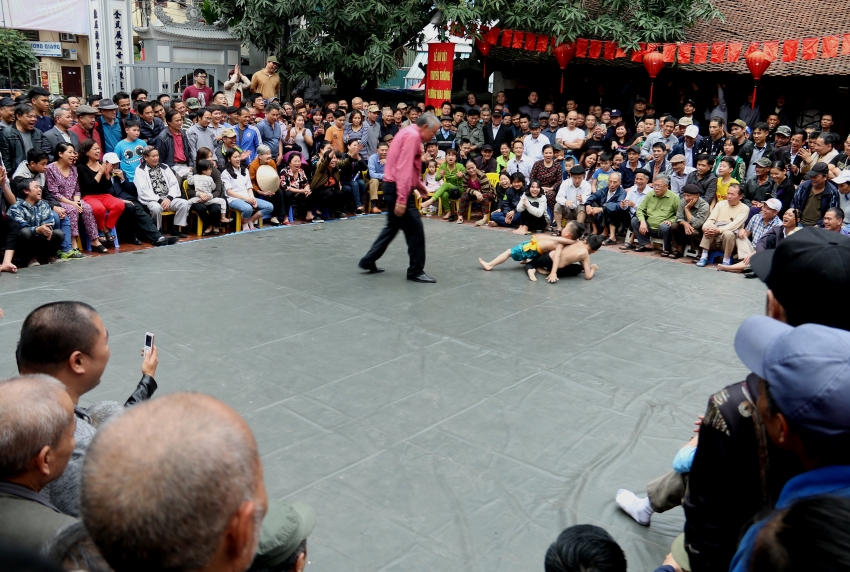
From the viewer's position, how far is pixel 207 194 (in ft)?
27.6

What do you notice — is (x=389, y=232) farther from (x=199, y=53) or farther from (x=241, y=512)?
(x=199, y=53)

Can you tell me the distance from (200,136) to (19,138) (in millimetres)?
2090

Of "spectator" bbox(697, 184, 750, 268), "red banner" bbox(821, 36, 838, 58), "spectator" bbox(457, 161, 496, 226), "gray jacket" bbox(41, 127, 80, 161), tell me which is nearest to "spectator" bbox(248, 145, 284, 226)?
"gray jacket" bbox(41, 127, 80, 161)

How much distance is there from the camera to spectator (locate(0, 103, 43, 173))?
7.11 meters

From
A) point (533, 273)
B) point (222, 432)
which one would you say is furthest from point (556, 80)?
point (222, 432)

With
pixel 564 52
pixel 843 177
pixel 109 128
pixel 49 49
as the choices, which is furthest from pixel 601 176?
pixel 49 49

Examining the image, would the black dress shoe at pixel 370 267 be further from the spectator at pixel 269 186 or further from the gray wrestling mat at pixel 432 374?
the spectator at pixel 269 186

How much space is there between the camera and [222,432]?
120 cm

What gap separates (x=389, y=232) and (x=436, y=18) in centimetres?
695

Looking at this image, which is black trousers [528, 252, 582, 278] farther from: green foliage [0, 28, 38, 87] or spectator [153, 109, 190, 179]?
green foliage [0, 28, 38, 87]

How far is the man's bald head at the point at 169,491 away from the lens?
1.13 meters

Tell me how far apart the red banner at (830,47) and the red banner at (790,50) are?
337 mm

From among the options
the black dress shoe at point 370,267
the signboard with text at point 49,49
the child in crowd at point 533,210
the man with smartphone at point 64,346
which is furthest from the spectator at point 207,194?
the signboard with text at point 49,49

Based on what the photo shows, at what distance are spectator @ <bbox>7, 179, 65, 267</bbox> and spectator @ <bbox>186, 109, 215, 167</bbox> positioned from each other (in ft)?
7.11
